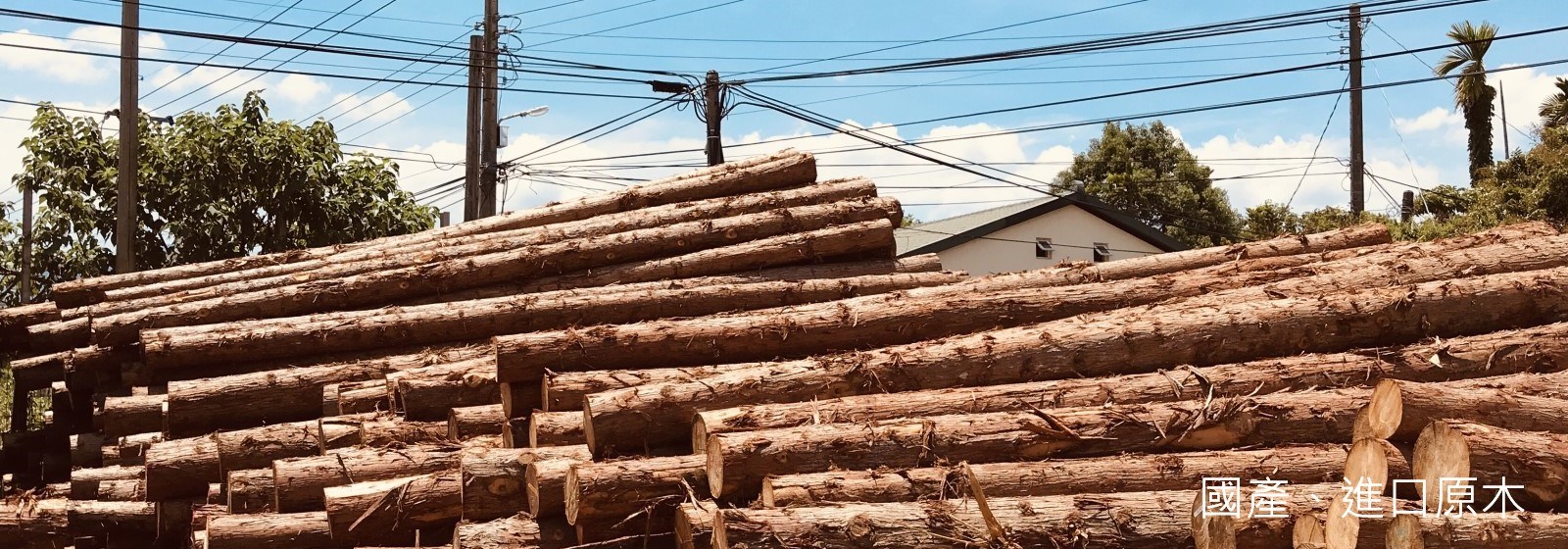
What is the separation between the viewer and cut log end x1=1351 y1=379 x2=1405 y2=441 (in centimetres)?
512

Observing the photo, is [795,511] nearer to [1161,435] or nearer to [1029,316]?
[1161,435]

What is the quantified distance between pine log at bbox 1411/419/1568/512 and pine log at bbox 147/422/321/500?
261 inches

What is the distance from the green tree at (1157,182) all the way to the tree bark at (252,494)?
35017 mm

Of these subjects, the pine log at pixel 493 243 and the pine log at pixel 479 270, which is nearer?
the pine log at pixel 479 270

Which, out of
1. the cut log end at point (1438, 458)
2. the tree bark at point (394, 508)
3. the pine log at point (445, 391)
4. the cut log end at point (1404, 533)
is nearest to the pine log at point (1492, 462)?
the cut log end at point (1438, 458)

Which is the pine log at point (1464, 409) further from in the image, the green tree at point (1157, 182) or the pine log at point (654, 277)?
the green tree at point (1157, 182)

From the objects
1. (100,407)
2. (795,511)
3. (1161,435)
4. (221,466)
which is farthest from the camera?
(100,407)

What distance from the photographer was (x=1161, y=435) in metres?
5.75

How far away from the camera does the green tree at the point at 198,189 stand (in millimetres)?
18172

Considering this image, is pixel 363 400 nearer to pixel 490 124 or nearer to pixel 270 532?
pixel 270 532

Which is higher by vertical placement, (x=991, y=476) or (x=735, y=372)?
(x=735, y=372)

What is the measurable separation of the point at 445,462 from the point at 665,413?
1842mm

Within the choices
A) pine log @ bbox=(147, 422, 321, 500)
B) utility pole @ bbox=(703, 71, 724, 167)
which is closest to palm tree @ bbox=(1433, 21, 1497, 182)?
utility pole @ bbox=(703, 71, 724, 167)

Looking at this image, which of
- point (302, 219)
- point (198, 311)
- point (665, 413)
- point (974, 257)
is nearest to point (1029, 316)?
point (665, 413)
